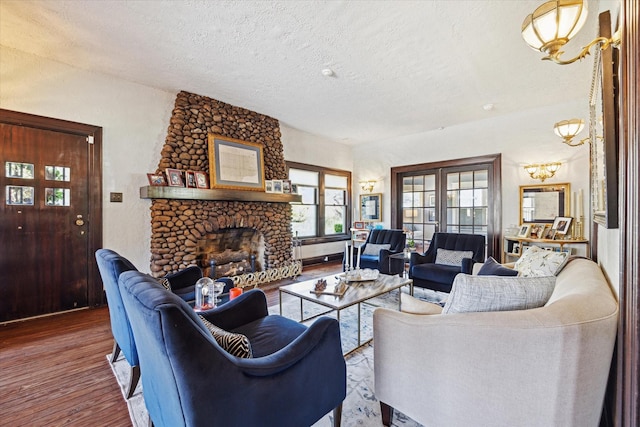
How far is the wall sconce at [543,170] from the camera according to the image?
4.36m

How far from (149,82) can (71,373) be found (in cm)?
336

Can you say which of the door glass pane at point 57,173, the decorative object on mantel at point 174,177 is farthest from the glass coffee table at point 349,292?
the door glass pane at point 57,173

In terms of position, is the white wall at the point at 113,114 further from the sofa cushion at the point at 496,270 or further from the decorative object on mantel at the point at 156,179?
the sofa cushion at the point at 496,270

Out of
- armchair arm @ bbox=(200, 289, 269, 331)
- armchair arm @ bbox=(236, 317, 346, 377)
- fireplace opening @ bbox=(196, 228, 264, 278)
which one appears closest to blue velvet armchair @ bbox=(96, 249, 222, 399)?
armchair arm @ bbox=(200, 289, 269, 331)

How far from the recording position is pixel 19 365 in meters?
2.20

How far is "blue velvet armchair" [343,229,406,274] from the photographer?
4.51m

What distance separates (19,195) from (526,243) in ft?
22.0

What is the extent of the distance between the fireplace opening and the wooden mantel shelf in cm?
66

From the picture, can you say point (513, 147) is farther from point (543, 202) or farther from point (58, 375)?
point (58, 375)

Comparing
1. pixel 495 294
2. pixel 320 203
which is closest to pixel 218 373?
pixel 495 294

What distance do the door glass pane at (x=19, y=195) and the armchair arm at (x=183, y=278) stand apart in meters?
1.85

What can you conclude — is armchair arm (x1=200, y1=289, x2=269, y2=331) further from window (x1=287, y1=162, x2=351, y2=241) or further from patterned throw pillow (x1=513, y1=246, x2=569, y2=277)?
window (x1=287, y1=162, x2=351, y2=241)

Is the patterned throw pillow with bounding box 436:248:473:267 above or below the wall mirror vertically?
below

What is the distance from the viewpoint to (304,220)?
6.15 m
